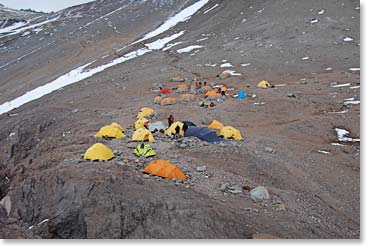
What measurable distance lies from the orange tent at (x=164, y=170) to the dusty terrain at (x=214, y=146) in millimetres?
420

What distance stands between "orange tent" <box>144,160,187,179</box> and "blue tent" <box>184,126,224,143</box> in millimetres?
4506

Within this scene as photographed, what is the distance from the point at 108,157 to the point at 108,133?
4.59m

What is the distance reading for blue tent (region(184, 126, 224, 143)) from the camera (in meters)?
18.3

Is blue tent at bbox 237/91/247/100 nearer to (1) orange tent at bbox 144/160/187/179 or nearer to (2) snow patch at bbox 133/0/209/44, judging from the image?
(1) orange tent at bbox 144/160/187/179

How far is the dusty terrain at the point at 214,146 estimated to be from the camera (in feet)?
37.9

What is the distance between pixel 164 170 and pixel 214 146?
4073 mm

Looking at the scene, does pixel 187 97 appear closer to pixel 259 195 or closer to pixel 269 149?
pixel 269 149

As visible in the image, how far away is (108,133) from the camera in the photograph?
2009 centimetres

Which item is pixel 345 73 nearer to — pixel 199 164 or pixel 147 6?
pixel 199 164

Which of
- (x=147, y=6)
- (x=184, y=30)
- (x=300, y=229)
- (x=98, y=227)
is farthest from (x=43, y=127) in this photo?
(x=147, y=6)

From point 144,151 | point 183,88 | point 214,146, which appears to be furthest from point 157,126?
point 183,88

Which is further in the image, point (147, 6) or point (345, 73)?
point (147, 6)

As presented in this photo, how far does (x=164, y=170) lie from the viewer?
13945mm

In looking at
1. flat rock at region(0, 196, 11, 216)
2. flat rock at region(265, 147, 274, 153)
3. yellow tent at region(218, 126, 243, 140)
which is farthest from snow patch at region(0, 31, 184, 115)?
flat rock at region(265, 147, 274, 153)
